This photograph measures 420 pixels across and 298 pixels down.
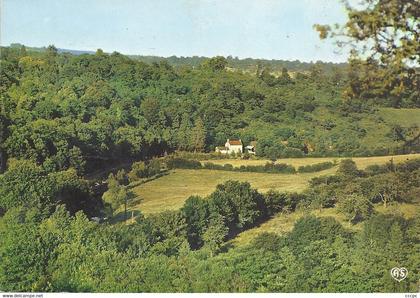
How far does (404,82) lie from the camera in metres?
5.80

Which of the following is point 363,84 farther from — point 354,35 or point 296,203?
point 296,203

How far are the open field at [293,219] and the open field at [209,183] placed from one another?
36 centimetres

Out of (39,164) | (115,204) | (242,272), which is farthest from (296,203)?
(39,164)

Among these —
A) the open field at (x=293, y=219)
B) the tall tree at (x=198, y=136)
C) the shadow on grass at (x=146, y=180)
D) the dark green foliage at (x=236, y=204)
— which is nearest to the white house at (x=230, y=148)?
the tall tree at (x=198, y=136)

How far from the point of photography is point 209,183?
25.9ft

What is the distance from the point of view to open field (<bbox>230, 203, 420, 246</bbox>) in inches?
303

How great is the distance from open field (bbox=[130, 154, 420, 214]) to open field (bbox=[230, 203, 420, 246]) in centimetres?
36

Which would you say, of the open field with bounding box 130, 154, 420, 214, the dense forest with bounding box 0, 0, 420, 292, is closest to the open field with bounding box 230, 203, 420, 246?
the dense forest with bounding box 0, 0, 420, 292

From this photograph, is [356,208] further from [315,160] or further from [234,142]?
[234,142]

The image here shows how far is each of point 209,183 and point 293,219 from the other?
1.13m

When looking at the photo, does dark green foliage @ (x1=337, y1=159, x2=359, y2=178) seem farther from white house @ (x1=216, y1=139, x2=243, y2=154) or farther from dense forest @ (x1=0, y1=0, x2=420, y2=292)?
white house @ (x1=216, y1=139, x2=243, y2=154)

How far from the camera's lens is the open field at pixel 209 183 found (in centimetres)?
785

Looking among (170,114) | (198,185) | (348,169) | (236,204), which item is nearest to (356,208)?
(348,169)

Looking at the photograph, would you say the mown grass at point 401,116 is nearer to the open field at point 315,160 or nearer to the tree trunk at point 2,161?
the open field at point 315,160
